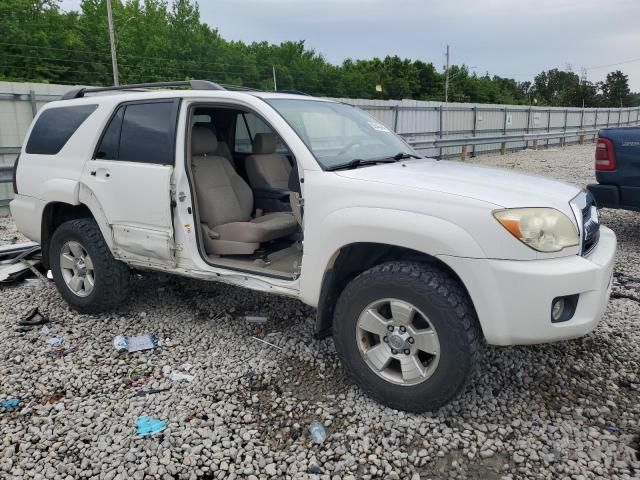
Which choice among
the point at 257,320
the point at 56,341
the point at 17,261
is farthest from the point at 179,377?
the point at 17,261

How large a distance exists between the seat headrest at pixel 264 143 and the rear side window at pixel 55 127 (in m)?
1.38

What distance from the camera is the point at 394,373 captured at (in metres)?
3.09

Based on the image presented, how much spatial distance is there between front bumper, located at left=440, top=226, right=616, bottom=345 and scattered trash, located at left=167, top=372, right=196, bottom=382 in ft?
6.28

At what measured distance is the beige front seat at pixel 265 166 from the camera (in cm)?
481

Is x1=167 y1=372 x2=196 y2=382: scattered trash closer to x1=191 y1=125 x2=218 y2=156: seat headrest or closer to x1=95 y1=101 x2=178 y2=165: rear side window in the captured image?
x1=95 y1=101 x2=178 y2=165: rear side window

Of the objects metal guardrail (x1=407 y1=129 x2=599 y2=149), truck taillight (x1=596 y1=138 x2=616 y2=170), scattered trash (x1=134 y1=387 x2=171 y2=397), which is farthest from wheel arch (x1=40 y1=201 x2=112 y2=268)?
metal guardrail (x1=407 y1=129 x2=599 y2=149)

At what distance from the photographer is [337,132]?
13.1ft

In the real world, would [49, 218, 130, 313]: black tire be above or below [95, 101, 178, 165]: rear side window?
below

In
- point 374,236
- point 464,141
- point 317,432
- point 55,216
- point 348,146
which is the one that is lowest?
point 317,432

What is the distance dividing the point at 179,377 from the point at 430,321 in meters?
1.78

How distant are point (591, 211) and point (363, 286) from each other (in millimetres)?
1622

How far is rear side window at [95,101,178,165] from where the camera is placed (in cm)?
395

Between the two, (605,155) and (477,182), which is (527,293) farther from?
(605,155)

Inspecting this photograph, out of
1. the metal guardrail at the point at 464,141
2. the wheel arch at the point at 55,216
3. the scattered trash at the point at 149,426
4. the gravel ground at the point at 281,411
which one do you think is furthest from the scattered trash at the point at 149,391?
the metal guardrail at the point at 464,141
